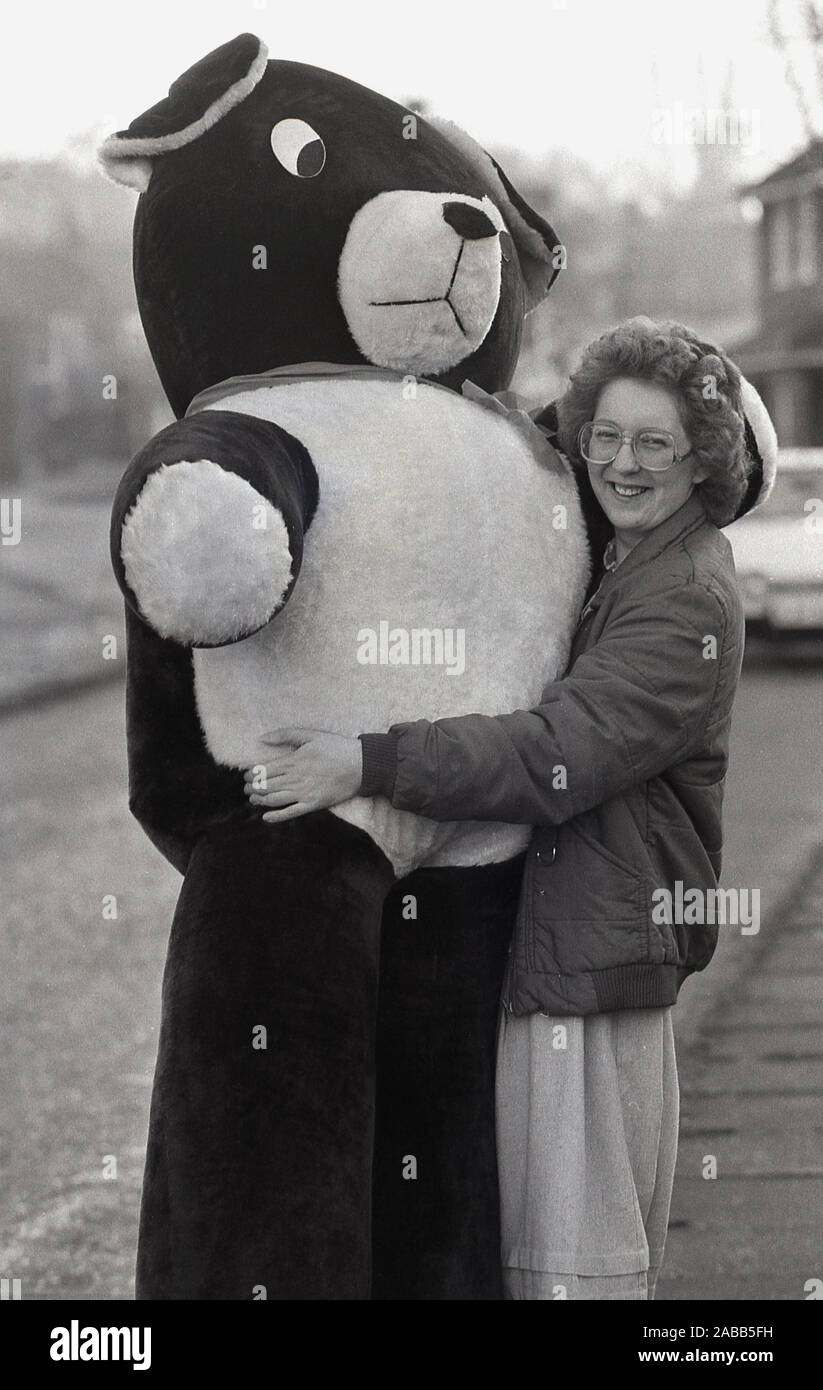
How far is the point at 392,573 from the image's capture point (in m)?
2.22

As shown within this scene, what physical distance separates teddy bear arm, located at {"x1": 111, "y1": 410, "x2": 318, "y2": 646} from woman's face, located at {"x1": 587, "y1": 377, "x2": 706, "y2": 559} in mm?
468

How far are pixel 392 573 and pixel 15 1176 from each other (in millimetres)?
2513

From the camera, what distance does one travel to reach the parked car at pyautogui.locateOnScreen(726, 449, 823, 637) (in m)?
12.0

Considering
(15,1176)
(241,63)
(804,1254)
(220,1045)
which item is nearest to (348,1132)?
(220,1045)

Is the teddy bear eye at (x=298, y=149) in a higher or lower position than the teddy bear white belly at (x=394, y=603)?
higher

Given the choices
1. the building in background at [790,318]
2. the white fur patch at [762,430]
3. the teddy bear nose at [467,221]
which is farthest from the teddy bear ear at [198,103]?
the building in background at [790,318]

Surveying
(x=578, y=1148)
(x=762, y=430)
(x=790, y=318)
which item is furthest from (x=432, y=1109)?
(x=790, y=318)

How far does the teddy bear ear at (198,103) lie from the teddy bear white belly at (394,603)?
379 millimetres

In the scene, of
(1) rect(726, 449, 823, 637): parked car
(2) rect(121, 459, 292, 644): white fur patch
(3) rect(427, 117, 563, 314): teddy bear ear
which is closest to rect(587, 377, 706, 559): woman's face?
(3) rect(427, 117, 563, 314): teddy bear ear

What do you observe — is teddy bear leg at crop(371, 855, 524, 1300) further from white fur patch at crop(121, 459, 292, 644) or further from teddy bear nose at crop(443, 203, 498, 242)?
teddy bear nose at crop(443, 203, 498, 242)

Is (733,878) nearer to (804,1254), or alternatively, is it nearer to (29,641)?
(804,1254)

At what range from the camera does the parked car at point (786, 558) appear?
39.5 feet

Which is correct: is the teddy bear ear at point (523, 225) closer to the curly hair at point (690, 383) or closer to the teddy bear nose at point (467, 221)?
the teddy bear nose at point (467, 221)
